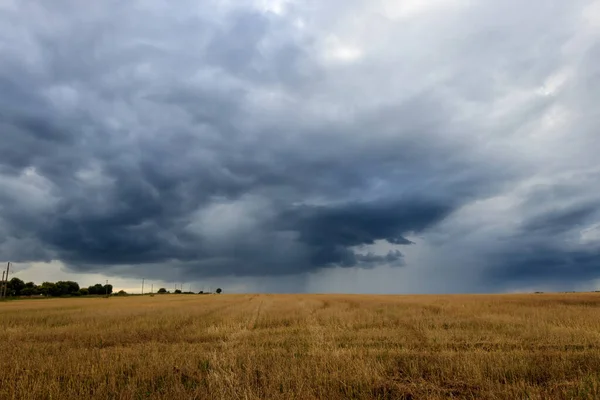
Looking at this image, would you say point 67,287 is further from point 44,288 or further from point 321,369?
point 321,369

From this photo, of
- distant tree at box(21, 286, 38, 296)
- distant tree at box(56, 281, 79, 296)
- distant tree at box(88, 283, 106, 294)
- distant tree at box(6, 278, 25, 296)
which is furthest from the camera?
distant tree at box(88, 283, 106, 294)

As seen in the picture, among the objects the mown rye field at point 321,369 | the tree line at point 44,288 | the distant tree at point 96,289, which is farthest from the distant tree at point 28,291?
the mown rye field at point 321,369

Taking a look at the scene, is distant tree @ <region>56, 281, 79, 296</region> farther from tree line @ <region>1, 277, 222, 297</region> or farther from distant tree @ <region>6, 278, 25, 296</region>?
distant tree @ <region>6, 278, 25, 296</region>

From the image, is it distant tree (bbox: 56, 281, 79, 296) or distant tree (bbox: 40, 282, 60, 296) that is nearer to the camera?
distant tree (bbox: 40, 282, 60, 296)

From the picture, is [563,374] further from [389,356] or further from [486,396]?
[389,356]

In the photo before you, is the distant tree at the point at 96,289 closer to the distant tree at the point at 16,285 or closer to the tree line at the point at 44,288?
the tree line at the point at 44,288

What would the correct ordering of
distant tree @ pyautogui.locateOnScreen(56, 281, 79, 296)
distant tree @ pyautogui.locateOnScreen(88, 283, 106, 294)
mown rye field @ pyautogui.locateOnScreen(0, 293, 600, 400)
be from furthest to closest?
distant tree @ pyautogui.locateOnScreen(88, 283, 106, 294), distant tree @ pyautogui.locateOnScreen(56, 281, 79, 296), mown rye field @ pyautogui.locateOnScreen(0, 293, 600, 400)

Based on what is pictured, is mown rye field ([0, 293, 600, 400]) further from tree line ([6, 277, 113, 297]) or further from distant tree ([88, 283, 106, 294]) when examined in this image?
distant tree ([88, 283, 106, 294])

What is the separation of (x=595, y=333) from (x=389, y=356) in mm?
11457

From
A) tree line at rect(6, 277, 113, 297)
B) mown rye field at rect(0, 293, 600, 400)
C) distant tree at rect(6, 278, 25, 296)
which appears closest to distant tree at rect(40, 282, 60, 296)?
tree line at rect(6, 277, 113, 297)

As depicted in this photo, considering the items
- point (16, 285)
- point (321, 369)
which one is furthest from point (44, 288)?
point (321, 369)

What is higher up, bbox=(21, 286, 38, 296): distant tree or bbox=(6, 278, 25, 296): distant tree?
bbox=(6, 278, 25, 296): distant tree

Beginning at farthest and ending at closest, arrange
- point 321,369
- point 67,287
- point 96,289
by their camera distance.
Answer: point 96,289, point 67,287, point 321,369

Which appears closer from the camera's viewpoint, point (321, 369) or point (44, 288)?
point (321, 369)
